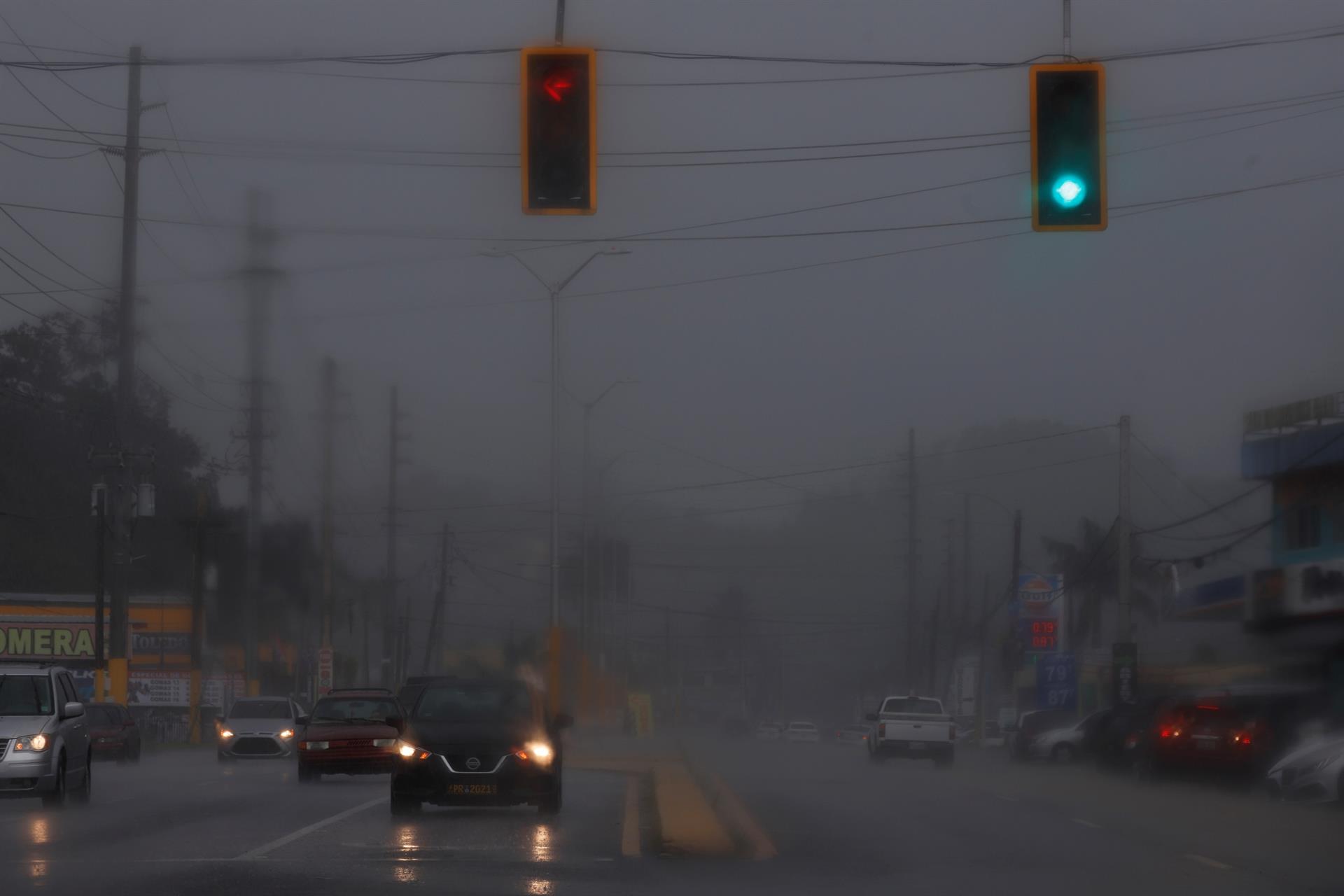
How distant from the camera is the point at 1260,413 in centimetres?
5159

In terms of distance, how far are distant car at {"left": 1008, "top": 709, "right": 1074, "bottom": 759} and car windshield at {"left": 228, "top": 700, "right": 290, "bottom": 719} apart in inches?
740

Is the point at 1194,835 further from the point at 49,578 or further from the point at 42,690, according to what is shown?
the point at 49,578

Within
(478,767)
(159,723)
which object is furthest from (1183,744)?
(159,723)

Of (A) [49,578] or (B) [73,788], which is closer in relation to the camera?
(B) [73,788]

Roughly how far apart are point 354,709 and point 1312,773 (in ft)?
48.9

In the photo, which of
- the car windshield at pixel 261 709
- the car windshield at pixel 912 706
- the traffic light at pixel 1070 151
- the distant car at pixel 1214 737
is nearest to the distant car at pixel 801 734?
the car windshield at pixel 912 706

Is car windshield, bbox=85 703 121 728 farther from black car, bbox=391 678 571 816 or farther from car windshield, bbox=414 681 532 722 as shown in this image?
black car, bbox=391 678 571 816

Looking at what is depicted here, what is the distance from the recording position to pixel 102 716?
39625 mm

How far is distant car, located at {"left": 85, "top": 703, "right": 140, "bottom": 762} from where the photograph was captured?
1553 inches

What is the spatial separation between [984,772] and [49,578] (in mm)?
63534

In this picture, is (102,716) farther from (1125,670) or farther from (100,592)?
(1125,670)

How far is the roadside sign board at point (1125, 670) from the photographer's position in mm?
49875

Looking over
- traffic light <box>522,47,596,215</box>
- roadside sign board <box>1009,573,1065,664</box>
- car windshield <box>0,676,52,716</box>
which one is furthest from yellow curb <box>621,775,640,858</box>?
roadside sign board <box>1009,573,1065,664</box>

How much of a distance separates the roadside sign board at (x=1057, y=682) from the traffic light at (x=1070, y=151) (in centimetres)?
5027
